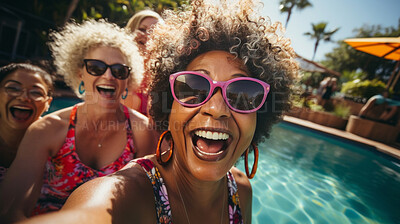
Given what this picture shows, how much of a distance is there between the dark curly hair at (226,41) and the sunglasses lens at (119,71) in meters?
0.75

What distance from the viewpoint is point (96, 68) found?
2174 millimetres

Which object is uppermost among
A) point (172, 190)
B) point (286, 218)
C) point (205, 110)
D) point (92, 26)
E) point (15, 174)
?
point (92, 26)

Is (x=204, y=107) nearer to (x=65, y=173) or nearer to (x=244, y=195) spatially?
(x=244, y=195)

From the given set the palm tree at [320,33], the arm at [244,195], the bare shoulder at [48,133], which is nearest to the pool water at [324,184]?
the arm at [244,195]

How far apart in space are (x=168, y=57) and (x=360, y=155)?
9880 millimetres

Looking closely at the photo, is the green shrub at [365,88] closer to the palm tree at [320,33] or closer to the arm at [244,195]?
the arm at [244,195]

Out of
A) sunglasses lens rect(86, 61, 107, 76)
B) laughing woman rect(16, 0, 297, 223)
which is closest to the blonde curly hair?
sunglasses lens rect(86, 61, 107, 76)

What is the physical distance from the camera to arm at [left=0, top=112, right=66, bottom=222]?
158 centimetres

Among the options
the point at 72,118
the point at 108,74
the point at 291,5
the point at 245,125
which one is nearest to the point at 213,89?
the point at 245,125

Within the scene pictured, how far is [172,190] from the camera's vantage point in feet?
4.68

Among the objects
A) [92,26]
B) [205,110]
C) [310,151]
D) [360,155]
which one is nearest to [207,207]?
[205,110]

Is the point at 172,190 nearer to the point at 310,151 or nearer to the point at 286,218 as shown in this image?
the point at 286,218

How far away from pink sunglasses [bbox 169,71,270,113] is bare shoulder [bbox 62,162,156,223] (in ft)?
2.06

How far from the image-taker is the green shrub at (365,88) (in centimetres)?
1306
